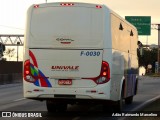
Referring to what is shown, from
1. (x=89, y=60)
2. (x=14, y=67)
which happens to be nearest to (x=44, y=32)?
(x=89, y=60)

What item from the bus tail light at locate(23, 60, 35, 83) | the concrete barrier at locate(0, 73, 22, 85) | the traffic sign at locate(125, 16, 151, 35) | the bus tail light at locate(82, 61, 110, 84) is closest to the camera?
the bus tail light at locate(82, 61, 110, 84)

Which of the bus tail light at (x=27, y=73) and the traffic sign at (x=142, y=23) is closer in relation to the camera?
the bus tail light at (x=27, y=73)

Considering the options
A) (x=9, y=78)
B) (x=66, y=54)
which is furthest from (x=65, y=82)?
(x=9, y=78)

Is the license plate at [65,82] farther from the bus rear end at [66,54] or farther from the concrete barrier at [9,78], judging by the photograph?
the concrete barrier at [9,78]

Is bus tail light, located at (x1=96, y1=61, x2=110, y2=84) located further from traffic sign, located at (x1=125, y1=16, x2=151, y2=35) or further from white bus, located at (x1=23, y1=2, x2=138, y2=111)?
traffic sign, located at (x1=125, y1=16, x2=151, y2=35)

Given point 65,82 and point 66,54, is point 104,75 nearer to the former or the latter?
point 65,82

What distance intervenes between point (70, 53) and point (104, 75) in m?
1.11

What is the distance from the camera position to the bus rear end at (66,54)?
553 inches

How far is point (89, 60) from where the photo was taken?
14.1m

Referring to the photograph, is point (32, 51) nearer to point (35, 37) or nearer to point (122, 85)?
point (35, 37)

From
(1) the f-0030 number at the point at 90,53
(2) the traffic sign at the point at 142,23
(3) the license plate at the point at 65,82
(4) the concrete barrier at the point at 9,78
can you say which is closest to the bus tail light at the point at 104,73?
(1) the f-0030 number at the point at 90,53

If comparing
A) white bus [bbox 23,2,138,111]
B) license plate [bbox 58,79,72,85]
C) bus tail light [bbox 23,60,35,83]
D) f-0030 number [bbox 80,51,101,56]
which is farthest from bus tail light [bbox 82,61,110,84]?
bus tail light [bbox 23,60,35,83]

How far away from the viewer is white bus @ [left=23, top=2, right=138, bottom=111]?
14055 millimetres

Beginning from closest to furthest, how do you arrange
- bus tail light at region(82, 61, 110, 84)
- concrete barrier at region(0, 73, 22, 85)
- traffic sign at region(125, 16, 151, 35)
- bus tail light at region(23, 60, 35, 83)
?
bus tail light at region(82, 61, 110, 84)
bus tail light at region(23, 60, 35, 83)
concrete barrier at region(0, 73, 22, 85)
traffic sign at region(125, 16, 151, 35)
